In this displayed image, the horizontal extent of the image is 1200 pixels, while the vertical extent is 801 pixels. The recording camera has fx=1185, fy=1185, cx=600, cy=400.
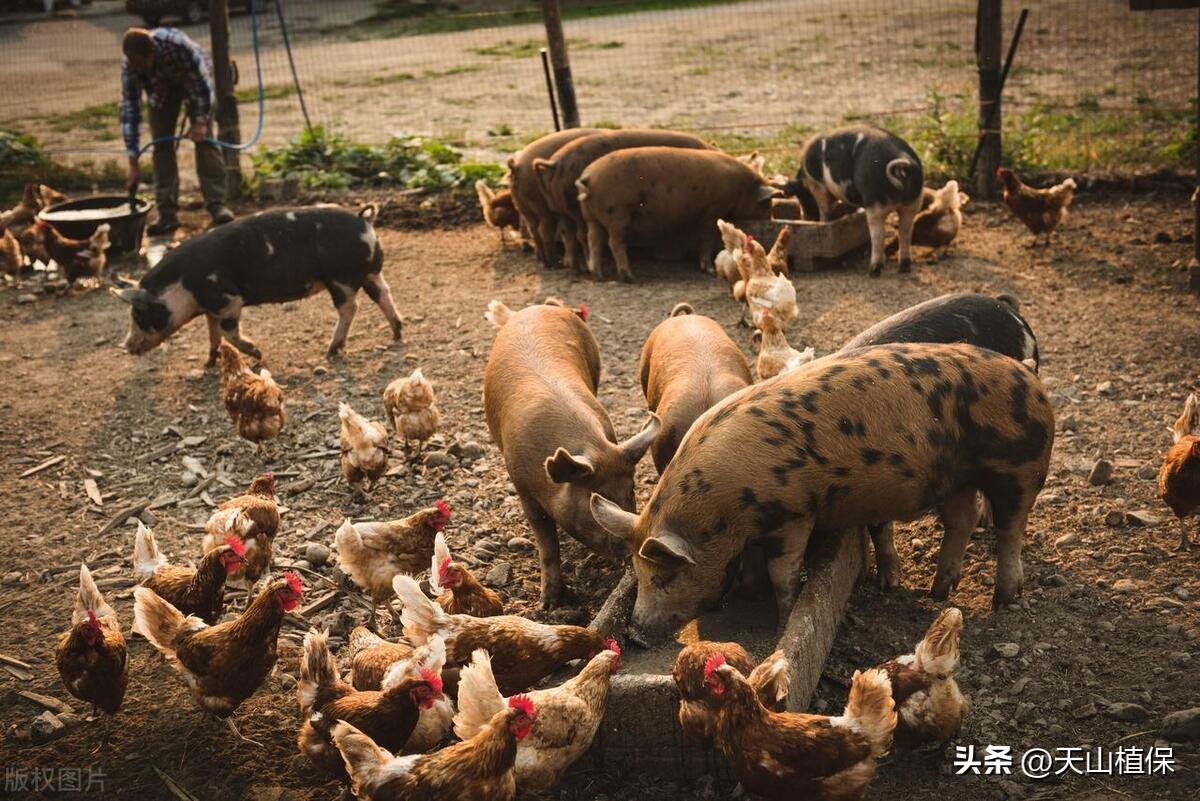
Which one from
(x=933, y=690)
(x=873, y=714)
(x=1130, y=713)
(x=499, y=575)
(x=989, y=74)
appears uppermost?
(x=989, y=74)

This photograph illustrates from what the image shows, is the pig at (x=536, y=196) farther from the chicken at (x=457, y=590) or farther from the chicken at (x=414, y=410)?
the chicken at (x=457, y=590)

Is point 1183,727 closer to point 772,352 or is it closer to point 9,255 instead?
point 772,352

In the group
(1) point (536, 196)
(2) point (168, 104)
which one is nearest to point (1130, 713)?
(1) point (536, 196)

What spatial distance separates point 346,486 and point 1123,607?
13.3 ft

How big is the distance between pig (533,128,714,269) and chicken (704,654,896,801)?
688cm

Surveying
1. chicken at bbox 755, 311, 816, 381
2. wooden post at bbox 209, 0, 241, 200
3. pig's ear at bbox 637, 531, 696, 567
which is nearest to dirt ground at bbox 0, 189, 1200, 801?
pig's ear at bbox 637, 531, 696, 567

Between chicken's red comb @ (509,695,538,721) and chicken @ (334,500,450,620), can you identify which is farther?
chicken @ (334,500,450,620)

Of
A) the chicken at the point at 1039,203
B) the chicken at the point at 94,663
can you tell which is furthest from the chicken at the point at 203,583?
the chicken at the point at 1039,203

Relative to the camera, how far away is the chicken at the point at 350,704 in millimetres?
4023

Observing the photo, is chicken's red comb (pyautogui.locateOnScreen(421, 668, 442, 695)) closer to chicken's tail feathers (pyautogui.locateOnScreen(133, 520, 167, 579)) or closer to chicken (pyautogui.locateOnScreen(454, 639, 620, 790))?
chicken (pyautogui.locateOnScreen(454, 639, 620, 790))

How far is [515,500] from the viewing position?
6.35 metres

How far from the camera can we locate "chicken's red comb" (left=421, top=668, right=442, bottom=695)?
13.2 ft

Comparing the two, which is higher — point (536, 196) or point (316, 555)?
point (536, 196)

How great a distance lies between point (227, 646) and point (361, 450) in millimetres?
1992
